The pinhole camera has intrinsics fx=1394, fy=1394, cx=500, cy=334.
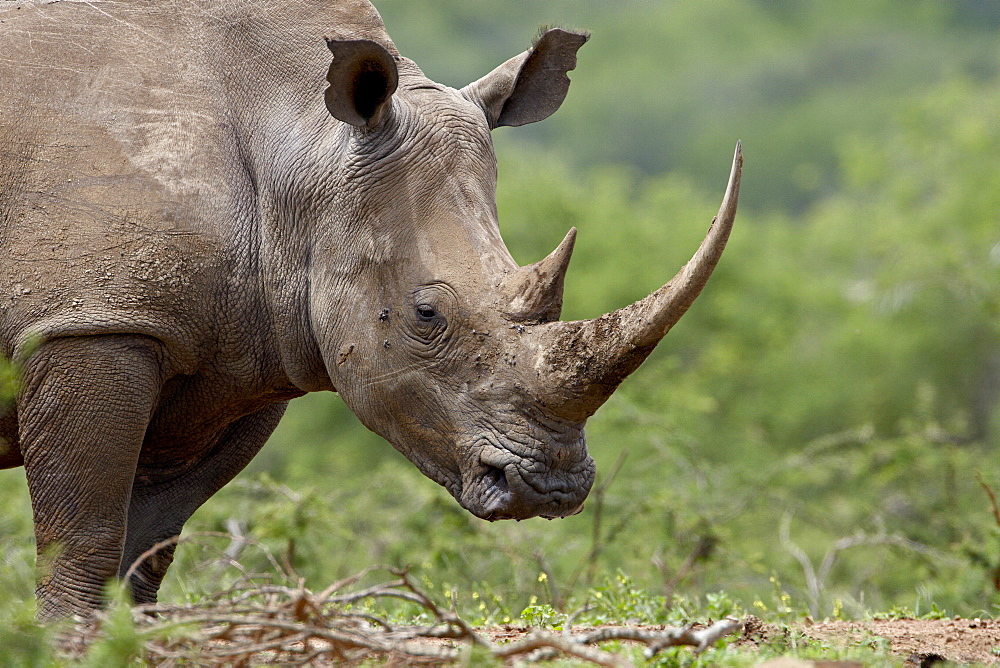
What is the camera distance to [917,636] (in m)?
6.18


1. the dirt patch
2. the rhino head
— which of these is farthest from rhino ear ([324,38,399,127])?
the dirt patch

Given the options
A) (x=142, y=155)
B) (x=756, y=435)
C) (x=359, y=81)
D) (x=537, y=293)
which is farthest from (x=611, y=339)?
(x=756, y=435)

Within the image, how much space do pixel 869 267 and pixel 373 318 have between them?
28352 mm

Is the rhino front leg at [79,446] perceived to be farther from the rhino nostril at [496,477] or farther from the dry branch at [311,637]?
the rhino nostril at [496,477]

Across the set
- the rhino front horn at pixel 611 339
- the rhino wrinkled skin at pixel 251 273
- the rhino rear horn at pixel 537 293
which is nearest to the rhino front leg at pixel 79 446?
the rhino wrinkled skin at pixel 251 273

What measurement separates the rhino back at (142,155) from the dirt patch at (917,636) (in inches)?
106

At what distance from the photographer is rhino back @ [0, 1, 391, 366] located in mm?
5543

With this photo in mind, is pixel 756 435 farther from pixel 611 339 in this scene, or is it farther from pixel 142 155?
pixel 142 155

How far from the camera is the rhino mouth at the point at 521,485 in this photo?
5344 millimetres

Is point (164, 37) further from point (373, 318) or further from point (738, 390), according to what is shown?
point (738, 390)

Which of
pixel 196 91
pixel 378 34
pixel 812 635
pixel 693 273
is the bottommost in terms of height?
pixel 812 635

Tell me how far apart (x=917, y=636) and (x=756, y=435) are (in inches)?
370

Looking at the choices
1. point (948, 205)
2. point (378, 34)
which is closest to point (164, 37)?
point (378, 34)

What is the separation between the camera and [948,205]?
2873 cm
